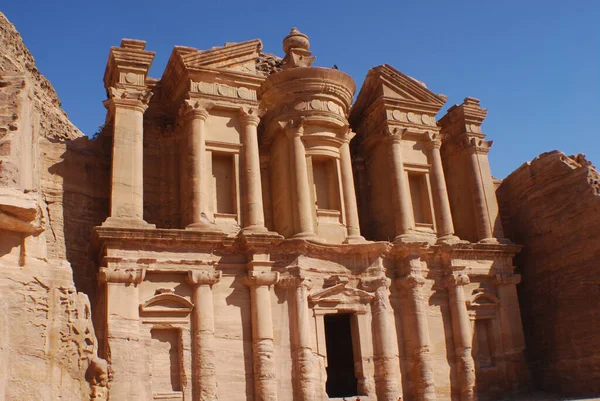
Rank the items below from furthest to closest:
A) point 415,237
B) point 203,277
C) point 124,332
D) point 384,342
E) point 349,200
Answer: point 415,237 → point 349,200 → point 384,342 → point 203,277 → point 124,332

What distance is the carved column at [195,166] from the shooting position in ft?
54.4

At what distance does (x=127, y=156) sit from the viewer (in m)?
16.4

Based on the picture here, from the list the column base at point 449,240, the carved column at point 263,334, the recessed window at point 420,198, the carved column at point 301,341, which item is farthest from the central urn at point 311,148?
the column base at point 449,240

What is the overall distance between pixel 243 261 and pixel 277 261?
0.90 meters

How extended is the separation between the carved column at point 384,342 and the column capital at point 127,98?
296 inches

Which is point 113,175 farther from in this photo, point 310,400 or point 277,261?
point 310,400

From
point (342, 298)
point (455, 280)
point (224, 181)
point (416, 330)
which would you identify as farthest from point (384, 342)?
point (224, 181)

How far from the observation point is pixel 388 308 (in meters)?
18.0

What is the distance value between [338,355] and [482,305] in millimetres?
4998

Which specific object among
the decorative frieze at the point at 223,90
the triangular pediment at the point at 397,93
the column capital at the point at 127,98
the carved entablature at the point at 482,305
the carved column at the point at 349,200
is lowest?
the carved entablature at the point at 482,305

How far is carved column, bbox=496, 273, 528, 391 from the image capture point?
19125mm

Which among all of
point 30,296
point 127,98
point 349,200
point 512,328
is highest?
point 127,98

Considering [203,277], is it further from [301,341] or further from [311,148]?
[311,148]

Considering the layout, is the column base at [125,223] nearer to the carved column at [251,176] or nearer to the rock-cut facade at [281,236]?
the rock-cut facade at [281,236]
